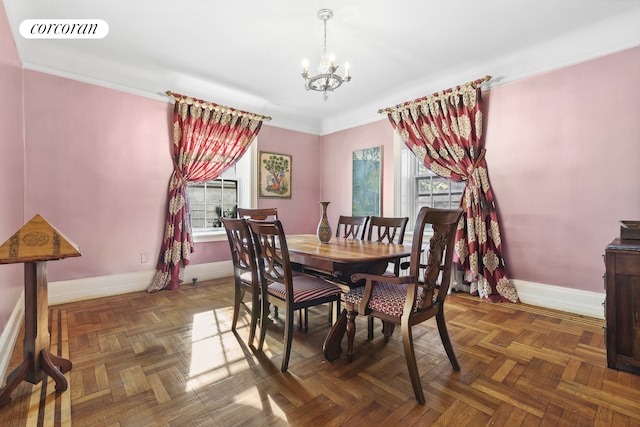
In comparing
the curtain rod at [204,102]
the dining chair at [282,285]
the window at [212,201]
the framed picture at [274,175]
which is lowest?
the dining chair at [282,285]

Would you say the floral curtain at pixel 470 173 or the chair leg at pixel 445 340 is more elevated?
the floral curtain at pixel 470 173

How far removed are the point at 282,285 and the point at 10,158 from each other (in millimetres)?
2256

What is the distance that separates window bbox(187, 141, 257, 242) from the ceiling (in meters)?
1.07

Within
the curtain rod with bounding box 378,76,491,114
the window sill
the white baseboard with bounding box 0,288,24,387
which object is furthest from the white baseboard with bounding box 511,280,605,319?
the white baseboard with bounding box 0,288,24,387

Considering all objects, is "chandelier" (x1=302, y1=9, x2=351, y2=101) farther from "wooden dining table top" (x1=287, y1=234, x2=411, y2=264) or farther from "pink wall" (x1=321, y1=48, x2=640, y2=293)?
"pink wall" (x1=321, y1=48, x2=640, y2=293)

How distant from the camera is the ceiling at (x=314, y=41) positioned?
238 centimetres

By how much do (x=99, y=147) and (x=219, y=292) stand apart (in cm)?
204

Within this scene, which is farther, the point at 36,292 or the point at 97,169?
the point at 97,169

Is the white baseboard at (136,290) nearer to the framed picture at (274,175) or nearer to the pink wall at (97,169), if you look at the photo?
the pink wall at (97,169)

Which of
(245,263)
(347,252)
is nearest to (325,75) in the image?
(347,252)

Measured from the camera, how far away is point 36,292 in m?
1.64

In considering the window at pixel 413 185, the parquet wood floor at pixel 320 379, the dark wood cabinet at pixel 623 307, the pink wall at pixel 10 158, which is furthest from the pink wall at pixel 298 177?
the dark wood cabinet at pixel 623 307

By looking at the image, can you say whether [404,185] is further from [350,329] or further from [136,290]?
[136,290]

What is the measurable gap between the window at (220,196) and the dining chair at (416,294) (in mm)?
2954
